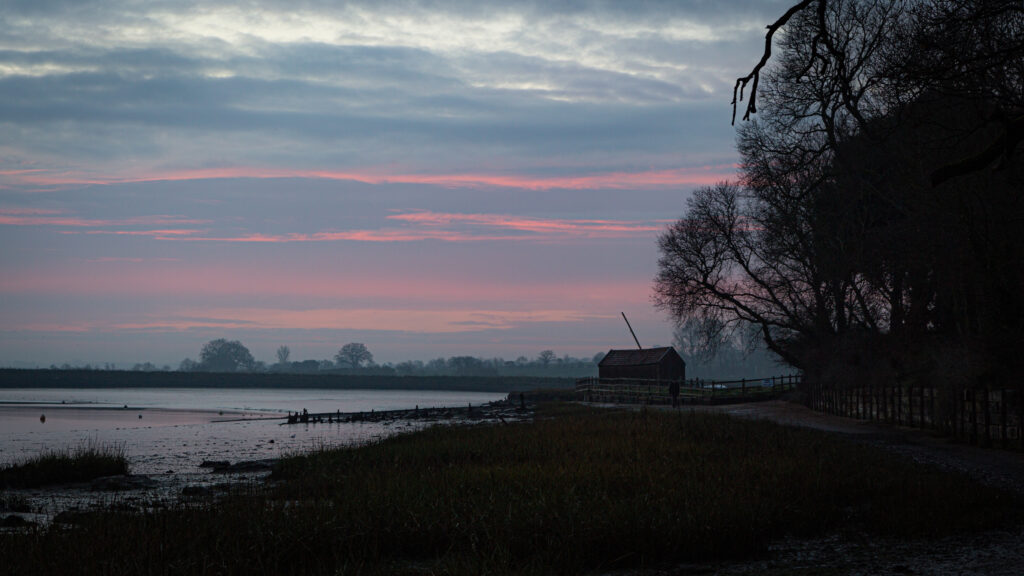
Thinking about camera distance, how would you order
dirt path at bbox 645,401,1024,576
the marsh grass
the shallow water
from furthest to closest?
the shallow water → the marsh grass → dirt path at bbox 645,401,1024,576

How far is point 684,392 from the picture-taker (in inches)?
2368

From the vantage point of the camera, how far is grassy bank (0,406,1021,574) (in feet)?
31.1

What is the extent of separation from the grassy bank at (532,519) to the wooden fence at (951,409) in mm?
6544

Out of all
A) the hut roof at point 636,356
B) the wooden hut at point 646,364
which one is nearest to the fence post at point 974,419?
the wooden hut at point 646,364

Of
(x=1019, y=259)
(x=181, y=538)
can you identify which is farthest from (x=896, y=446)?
(x=181, y=538)

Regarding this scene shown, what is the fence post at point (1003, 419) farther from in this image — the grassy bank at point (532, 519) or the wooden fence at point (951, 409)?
the grassy bank at point (532, 519)

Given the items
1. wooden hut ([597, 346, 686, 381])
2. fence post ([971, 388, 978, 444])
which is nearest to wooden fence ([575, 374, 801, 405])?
wooden hut ([597, 346, 686, 381])

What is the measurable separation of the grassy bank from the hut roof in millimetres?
58149

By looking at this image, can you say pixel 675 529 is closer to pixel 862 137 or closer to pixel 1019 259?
pixel 1019 259

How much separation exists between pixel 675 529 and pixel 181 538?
612cm

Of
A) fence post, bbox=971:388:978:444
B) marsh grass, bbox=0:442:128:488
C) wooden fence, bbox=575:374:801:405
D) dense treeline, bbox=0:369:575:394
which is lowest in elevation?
dense treeline, bbox=0:369:575:394

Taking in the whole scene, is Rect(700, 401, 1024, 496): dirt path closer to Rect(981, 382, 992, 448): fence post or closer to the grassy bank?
Rect(981, 382, 992, 448): fence post

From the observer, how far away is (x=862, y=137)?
3328cm

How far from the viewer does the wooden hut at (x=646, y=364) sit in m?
73.4
